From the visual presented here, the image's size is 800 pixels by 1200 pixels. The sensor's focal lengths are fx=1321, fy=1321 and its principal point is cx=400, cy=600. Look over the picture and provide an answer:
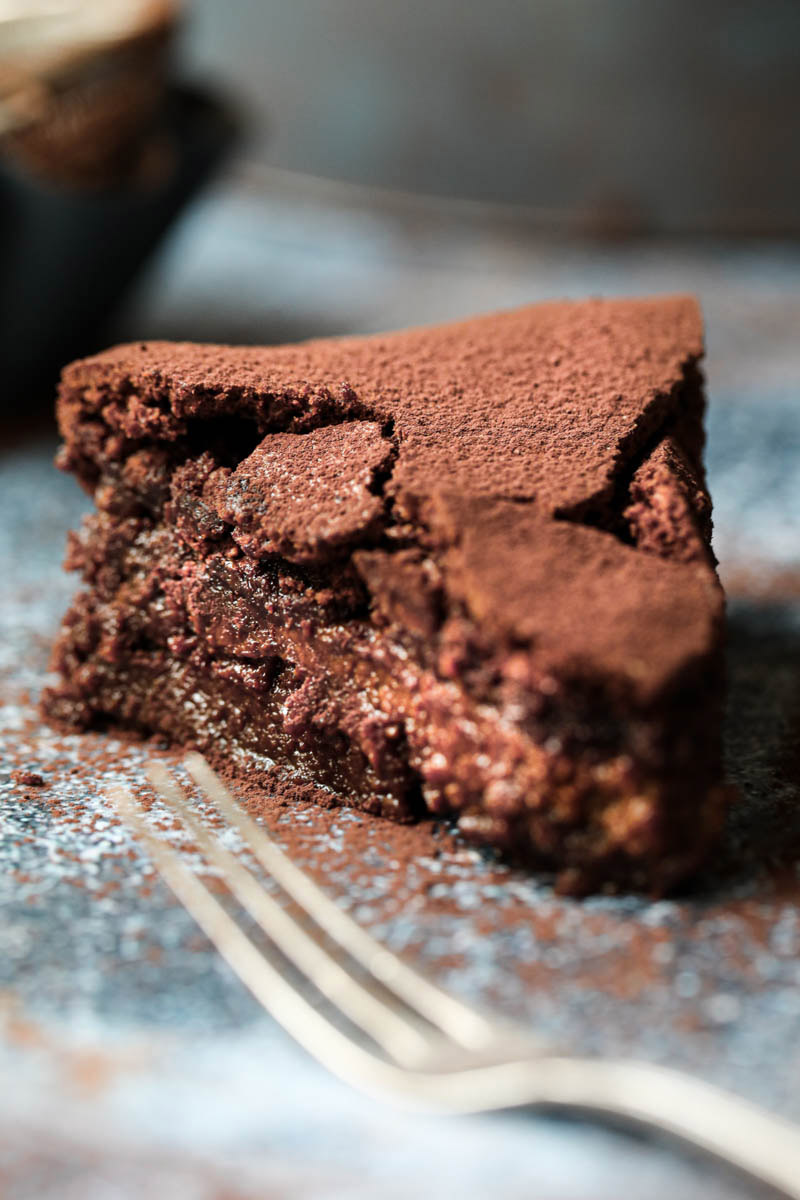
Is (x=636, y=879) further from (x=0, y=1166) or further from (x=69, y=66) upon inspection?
(x=69, y=66)

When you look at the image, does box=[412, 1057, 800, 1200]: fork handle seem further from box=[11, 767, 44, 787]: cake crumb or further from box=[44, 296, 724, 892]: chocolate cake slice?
box=[11, 767, 44, 787]: cake crumb

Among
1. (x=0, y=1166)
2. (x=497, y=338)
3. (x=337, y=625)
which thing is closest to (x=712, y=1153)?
(x=0, y=1166)

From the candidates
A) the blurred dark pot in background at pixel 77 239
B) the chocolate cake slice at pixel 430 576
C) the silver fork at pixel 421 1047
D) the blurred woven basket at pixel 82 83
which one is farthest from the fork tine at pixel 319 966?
the blurred woven basket at pixel 82 83

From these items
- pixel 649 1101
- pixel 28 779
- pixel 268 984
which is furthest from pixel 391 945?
pixel 28 779

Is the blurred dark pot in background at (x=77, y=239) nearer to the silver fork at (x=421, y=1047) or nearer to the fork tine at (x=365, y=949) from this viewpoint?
the fork tine at (x=365, y=949)

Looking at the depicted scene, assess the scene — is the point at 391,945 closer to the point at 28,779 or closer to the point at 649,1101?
the point at 649,1101

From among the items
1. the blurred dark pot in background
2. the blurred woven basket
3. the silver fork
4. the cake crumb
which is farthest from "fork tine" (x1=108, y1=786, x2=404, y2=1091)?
the blurred woven basket

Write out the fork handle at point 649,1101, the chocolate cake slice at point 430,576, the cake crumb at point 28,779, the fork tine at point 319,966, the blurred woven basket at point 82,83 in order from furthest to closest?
the blurred woven basket at point 82,83, the cake crumb at point 28,779, the chocolate cake slice at point 430,576, the fork tine at point 319,966, the fork handle at point 649,1101
